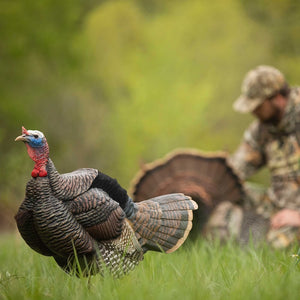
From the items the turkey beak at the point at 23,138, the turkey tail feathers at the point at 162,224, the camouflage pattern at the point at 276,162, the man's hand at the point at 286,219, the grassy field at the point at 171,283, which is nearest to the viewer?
the grassy field at the point at 171,283

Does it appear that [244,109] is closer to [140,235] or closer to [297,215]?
[297,215]

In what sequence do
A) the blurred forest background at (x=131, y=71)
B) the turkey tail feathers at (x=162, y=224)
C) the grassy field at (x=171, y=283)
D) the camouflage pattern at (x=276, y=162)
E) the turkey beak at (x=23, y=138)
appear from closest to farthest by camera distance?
the grassy field at (x=171, y=283)
the turkey beak at (x=23, y=138)
the turkey tail feathers at (x=162, y=224)
the camouflage pattern at (x=276, y=162)
the blurred forest background at (x=131, y=71)

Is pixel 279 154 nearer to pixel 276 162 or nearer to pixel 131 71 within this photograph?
pixel 276 162

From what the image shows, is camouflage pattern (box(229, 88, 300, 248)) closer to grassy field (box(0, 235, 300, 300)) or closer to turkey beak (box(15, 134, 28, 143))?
grassy field (box(0, 235, 300, 300))

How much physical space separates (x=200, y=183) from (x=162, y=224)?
179 cm

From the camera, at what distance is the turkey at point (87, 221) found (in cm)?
208

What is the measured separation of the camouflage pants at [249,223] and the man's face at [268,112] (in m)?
0.83

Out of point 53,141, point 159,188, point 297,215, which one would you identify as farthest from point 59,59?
point 297,215

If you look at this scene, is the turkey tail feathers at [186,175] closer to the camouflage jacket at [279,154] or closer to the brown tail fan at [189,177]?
the brown tail fan at [189,177]

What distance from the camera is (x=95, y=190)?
2.20 m

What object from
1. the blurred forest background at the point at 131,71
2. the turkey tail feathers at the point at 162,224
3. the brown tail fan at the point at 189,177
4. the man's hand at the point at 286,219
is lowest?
the man's hand at the point at 286,219

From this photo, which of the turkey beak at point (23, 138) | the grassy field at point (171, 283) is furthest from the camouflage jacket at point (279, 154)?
the turkey beak at point (23, 138)

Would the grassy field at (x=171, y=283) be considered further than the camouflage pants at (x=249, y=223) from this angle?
No

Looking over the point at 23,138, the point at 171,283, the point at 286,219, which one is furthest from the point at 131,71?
the point at 171,283
